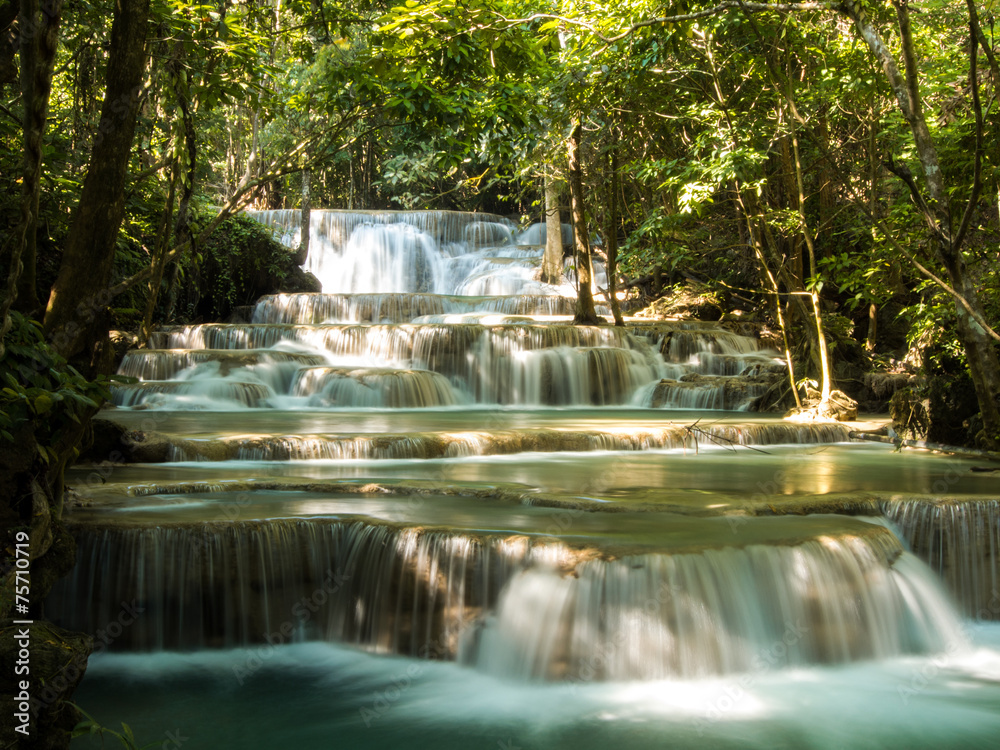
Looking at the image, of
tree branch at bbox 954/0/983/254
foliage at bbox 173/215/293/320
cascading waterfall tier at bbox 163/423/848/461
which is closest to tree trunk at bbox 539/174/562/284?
foliage at bbox 173/215/293/320

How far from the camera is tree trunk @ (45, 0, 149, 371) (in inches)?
171

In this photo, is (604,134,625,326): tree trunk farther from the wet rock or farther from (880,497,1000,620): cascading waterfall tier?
(880,497,1000,620): cascading waterfall tier

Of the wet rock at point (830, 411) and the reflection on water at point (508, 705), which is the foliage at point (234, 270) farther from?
the reflection on water at point (508, 705)

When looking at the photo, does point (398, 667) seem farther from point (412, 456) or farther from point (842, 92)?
point (842, 92)

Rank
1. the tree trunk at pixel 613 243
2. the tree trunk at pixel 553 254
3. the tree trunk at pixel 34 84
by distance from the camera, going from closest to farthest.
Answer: the tree trunk at pixel 34 84
the tree trunk at pixel 613 243
the tree trunk at pixel 553 254

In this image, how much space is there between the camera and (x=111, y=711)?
179 inches

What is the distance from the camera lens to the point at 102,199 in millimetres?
4418

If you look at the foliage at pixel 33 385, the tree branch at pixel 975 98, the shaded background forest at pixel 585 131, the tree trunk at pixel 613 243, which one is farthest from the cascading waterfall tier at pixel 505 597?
the tree trunk at pixel 613 243

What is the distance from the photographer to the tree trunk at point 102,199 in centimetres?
436

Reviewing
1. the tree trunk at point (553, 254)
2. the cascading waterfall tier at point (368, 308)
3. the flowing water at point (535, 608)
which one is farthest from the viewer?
the tree trunk at point (553, 254)

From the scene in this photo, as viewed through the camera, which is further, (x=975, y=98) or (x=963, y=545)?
(x=963, y=545)

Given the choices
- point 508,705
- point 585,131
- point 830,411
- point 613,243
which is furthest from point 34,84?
point 585,131

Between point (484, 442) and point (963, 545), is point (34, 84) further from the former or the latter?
point (484, 442)

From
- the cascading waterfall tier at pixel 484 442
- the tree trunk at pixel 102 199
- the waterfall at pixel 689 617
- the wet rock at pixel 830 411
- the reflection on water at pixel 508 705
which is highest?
the tree trunk at pixel 102 199
